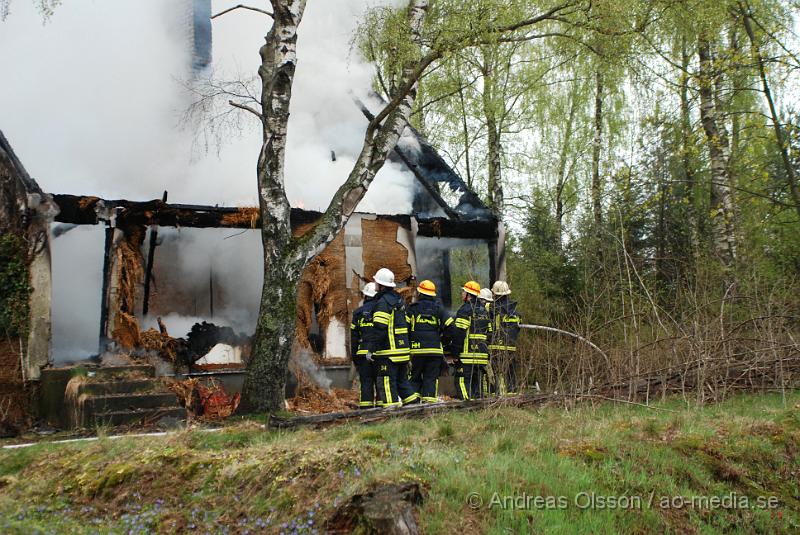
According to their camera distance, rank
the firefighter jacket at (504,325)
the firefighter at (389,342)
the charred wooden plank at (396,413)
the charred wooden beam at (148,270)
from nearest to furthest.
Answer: the charred wooden plank at (396,413) < the firefighter at (389,342) < the firefighter jacket at (504,325) < the charred wooden beam at (148,270)

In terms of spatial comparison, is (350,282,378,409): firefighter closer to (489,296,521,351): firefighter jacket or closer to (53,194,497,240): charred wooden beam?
(489,296,521,351): firefighter jacket

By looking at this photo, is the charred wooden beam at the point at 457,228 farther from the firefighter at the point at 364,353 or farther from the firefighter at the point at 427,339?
the firefighter at the point at 364,353

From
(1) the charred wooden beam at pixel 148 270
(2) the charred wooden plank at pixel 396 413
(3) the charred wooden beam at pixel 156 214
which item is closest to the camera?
(2) the charred wooden plank at pixel 396 413

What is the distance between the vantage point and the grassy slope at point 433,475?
208 inches

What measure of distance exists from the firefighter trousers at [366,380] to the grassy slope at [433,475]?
3.22 metres

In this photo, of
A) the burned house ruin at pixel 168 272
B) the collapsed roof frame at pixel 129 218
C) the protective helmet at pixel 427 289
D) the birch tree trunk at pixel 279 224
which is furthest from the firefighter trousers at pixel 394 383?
the collapsed roof frame at pixel 129 218

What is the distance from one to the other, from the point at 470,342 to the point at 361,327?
1721mm

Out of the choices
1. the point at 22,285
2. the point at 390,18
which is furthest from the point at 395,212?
the point at 22,285

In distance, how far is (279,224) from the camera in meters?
10.7

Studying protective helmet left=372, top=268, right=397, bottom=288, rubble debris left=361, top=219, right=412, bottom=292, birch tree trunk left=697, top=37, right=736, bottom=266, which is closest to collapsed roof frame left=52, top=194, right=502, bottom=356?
rubble debris left=361, top=219, right=412, bottom=292

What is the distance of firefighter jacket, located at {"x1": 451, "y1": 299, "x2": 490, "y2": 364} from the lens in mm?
11336

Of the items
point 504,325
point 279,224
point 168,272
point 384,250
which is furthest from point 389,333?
point 168,272

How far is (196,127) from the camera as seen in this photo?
13.4 metres

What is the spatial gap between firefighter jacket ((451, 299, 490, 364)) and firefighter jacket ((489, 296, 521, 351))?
195 millimetres
